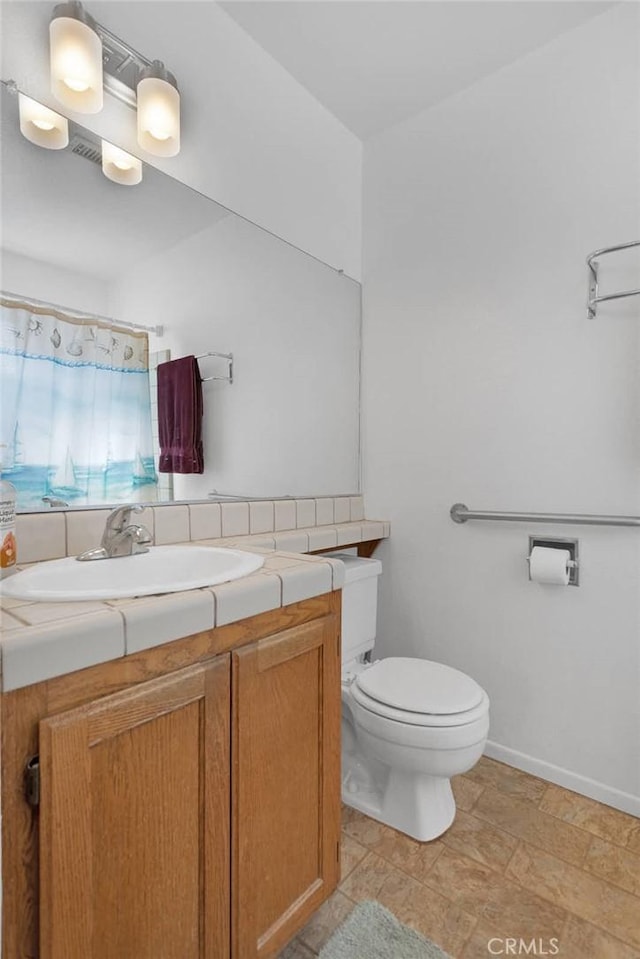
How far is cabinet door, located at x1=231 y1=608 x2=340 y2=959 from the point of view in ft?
2.76

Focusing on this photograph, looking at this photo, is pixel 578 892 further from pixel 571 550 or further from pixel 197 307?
pixel 197 307

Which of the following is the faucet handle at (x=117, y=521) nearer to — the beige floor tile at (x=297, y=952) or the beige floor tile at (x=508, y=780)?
the beige floor tile at (x=297, y=952)

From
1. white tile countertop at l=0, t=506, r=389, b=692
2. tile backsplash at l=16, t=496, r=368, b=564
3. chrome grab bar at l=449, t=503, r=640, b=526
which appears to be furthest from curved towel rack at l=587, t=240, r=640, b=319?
white tile countertop at l=0, t=506, r=389, b=692

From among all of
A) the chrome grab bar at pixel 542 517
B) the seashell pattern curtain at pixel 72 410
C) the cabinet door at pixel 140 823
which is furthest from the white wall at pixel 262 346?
the cabinet door at pixel 140 823

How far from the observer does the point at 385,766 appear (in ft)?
4.94

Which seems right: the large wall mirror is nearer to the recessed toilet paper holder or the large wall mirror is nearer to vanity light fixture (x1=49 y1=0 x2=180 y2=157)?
vanity light fixture (x1=49 y1=0 x2=180 y2=157)

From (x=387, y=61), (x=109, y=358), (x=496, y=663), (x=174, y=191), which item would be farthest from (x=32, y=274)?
(x=496, y=663)

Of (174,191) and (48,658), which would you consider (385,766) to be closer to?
(48,658)

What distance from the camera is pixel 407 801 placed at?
140cm

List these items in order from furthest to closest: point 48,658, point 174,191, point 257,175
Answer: point 257,175
point 174,191
point 48,658

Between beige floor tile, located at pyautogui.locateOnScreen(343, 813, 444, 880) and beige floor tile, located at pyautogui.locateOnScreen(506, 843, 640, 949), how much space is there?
0.21m

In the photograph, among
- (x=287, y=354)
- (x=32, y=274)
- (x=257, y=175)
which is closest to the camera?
(x=32, y=274)

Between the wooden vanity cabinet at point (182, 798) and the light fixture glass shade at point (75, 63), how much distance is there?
1.33 m

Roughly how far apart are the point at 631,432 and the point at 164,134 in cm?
166
